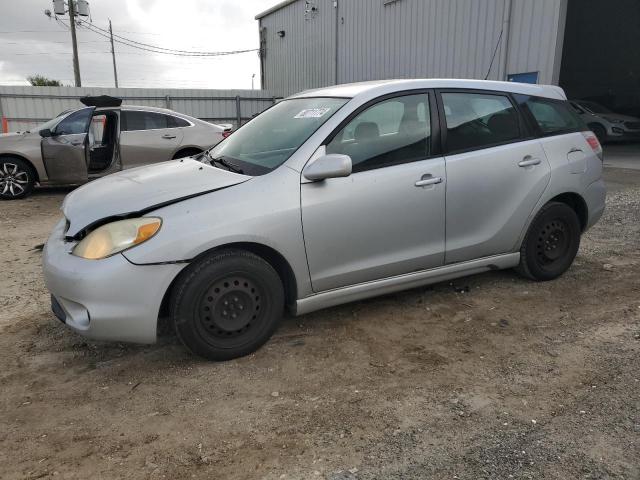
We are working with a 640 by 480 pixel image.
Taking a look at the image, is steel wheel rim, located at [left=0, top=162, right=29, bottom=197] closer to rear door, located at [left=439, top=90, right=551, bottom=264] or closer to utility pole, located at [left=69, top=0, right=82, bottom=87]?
rear door, located at [left=439, top=90, right=551, bottom=264]

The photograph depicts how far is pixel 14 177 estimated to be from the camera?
877cm

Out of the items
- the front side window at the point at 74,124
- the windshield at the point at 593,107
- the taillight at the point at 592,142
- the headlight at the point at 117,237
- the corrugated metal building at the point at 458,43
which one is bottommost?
the headlight at the point at 117,237

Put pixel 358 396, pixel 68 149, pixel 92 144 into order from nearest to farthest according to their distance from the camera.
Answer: pixel 358 396, pixel 68 149, pixel 92 144

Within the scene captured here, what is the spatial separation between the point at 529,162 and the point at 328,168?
188cm

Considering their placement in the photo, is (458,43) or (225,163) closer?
(225,163)

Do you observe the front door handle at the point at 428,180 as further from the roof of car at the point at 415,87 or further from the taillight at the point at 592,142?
the taillight at the point at 592,142

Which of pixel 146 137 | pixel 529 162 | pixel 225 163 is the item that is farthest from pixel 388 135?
pixel 146 137

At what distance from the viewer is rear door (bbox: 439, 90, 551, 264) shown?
3867 millimetres

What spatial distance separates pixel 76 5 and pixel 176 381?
105ft

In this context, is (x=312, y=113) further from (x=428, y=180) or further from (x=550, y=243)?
(x=550, y=243)

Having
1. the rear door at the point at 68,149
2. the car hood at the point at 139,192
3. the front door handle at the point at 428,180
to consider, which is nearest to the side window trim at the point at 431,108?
the front door handle at the point at 428,180

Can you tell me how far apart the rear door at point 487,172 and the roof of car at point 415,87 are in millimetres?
75

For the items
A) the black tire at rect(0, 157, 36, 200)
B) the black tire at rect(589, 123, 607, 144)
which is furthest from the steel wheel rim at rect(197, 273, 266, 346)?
the black tire at rect(589, 123, 607, 144)

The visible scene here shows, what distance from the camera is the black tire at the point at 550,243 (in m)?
4.36
